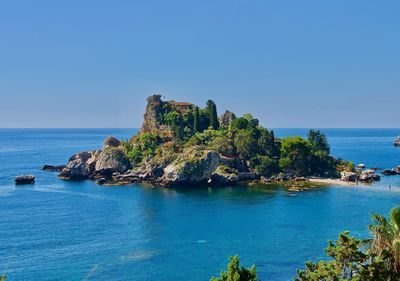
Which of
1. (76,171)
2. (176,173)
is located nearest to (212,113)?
(176,173)

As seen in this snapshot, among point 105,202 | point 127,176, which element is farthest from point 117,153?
point 105,202

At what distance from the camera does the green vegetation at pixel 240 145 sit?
158 meters

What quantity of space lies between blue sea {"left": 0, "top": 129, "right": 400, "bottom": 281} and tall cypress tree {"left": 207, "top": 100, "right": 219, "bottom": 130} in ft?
157

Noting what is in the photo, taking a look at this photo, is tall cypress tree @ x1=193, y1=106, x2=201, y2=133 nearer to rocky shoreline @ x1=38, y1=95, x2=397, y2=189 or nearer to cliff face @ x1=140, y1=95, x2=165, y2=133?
rocky shoreline @ x1=38, y1=95, x2=397, y2=189

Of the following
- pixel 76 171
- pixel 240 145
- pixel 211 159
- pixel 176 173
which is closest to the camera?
pixel 176 173

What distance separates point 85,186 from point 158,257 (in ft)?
266

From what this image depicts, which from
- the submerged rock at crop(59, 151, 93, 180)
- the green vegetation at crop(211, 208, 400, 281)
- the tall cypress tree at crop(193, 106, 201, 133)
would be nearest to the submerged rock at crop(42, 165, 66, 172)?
the submerged rock at crop(59, 151, 93, 180)

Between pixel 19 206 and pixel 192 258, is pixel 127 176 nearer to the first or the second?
pixel 19 206

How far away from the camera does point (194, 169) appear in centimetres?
14550

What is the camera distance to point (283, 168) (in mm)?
158000

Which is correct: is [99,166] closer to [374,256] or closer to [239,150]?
[239,150]

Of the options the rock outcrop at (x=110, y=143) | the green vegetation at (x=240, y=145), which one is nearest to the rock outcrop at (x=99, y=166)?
the green vegetation at (x=240, y=145)

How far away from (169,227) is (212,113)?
3749 inches

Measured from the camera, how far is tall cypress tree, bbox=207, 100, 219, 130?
184 metres
